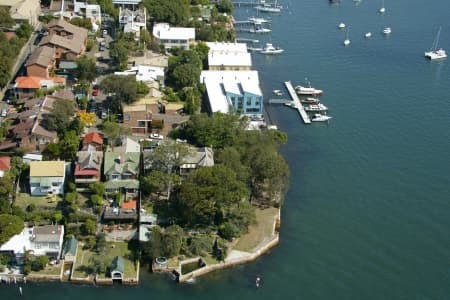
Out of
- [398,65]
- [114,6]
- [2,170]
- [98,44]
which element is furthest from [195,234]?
[114,6]

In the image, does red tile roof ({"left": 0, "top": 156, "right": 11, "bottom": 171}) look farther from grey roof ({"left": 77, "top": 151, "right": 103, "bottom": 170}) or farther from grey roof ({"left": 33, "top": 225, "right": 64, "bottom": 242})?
grey roof ({"left": 33, "top": 225, "right": 64, "bottom": 242})

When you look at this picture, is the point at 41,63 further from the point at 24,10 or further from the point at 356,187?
the point at 356,187

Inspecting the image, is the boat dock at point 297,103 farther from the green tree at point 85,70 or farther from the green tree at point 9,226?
the green tree at point 9,226

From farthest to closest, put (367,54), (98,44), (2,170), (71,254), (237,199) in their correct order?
(367,54)
(98,44)
(2,170)
(237,199)
(71,254)

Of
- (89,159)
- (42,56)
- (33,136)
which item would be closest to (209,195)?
(89,159)

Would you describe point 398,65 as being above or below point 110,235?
above

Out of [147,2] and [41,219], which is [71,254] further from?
[147,2]

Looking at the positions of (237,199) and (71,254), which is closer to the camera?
(71,254)
